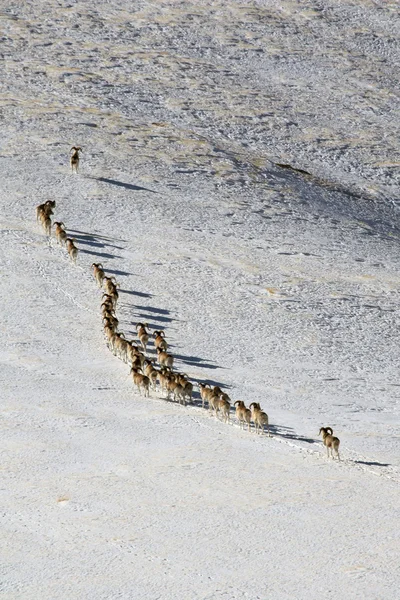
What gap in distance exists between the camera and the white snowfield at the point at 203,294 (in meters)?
13.7

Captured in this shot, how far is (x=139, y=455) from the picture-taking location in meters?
16.4

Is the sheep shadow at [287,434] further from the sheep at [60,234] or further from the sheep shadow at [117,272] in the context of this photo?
the sheep at [60,234]

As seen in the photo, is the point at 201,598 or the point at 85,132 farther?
the point at 85,132

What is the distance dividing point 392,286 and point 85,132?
14.4 meters

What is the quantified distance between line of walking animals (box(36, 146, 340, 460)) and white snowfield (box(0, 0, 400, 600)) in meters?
0.27

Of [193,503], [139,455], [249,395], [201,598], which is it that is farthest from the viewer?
[249,395]

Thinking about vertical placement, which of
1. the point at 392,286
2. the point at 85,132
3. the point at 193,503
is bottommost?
the point at 193,503

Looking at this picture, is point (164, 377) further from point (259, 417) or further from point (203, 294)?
point (203, 294)

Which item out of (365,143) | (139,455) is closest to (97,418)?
(139,455)

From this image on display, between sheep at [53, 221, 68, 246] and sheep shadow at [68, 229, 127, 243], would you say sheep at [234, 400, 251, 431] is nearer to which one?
sheep at [53, 221, 68, 246]

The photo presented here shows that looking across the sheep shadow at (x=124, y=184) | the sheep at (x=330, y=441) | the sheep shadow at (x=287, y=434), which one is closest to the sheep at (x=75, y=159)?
the sheep shadow at (x=124, y=184)

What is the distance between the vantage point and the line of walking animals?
17.6 metres

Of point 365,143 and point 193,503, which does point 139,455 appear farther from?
point 365,143

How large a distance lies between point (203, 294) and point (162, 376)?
22.2 ft
